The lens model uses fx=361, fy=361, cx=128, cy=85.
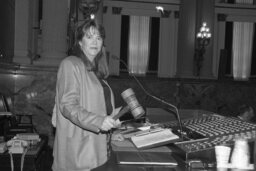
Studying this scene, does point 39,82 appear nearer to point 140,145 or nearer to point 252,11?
Result: point 140,145

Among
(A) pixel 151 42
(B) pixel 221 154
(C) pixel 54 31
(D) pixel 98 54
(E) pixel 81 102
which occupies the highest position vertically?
(A) pixel 151 42

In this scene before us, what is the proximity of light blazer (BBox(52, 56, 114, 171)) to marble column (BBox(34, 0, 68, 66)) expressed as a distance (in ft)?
20.2

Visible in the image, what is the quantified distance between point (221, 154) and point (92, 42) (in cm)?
88

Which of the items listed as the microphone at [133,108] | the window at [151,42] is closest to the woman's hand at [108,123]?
the microphone at [133,108]

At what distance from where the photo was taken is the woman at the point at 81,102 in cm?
183

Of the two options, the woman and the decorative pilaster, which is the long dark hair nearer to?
the woman

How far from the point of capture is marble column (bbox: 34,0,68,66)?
7840 mm

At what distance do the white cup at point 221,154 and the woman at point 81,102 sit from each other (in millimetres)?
623

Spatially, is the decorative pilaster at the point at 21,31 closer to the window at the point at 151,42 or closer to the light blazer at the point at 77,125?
the window at the point at 151,42

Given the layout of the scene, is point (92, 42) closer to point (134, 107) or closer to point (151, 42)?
point (134, 107)

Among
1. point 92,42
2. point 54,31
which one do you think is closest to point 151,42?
point 54,31

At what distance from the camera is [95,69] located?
Answer: 196cm

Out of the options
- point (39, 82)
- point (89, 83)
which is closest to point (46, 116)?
point (39, 82)

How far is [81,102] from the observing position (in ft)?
6.13
